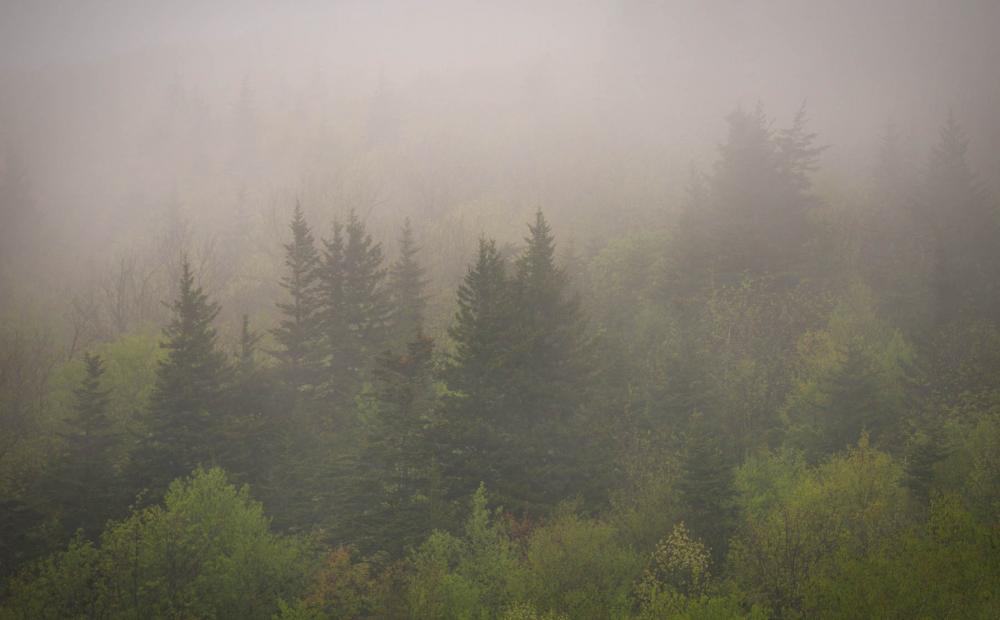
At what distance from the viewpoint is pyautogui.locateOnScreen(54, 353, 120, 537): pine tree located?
26.7 m

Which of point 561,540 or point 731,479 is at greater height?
point 731,479

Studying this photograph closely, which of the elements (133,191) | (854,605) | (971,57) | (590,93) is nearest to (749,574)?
(854,605)

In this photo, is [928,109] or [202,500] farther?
[928,109]

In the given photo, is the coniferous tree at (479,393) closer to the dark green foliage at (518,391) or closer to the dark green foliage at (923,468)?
the dark green foliage at (518,391)

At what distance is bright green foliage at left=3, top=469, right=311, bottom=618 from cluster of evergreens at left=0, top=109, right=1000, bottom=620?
0.12m

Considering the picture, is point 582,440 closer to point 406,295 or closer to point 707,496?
point 707,496

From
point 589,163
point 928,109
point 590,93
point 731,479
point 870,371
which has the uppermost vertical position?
point 590,93

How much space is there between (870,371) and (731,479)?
36.1 feet

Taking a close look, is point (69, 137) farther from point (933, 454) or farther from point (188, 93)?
point (933, 454)

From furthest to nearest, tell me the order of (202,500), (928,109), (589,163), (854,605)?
(928,109), (589,163), (202,500), (854,605)

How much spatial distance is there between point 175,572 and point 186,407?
10.2m

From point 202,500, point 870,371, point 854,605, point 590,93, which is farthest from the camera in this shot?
point 590,93

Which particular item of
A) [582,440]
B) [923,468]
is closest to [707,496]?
[582,440]

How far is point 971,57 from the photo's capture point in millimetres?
83375
